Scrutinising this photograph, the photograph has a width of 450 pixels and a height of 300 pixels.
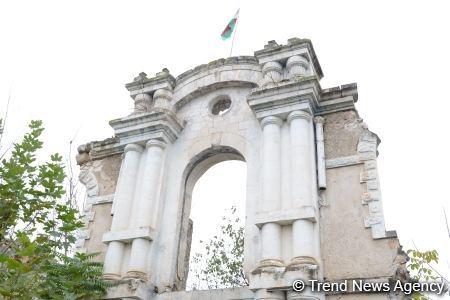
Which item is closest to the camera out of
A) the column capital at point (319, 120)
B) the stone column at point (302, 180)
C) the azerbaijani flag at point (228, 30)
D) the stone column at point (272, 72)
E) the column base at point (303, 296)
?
the column base at point (303, 296)

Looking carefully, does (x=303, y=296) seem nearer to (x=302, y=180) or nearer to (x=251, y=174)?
(x=302, y=180)

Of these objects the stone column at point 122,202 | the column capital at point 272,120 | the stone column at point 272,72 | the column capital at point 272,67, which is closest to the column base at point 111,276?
the stone column at point 122,202

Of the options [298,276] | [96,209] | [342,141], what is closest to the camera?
[298,276]

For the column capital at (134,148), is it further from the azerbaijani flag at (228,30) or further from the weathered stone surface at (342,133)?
the weathered stone surface at (342,133)

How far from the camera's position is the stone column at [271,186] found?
315 inches

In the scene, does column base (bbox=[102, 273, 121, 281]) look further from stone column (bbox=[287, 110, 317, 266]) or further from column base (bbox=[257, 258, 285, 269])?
stone column (bbox=[287, 110, 317, 266])

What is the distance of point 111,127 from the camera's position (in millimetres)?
11164

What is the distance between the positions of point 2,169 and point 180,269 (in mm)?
4624

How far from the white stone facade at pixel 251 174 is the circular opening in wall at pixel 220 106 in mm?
85

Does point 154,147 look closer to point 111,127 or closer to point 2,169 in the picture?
point 111,127

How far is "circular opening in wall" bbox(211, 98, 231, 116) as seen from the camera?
36.1 feet

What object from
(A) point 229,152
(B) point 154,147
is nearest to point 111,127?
(B) point 154,147

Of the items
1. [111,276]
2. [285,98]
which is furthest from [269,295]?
[285,98]

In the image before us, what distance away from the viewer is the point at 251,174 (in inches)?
374
